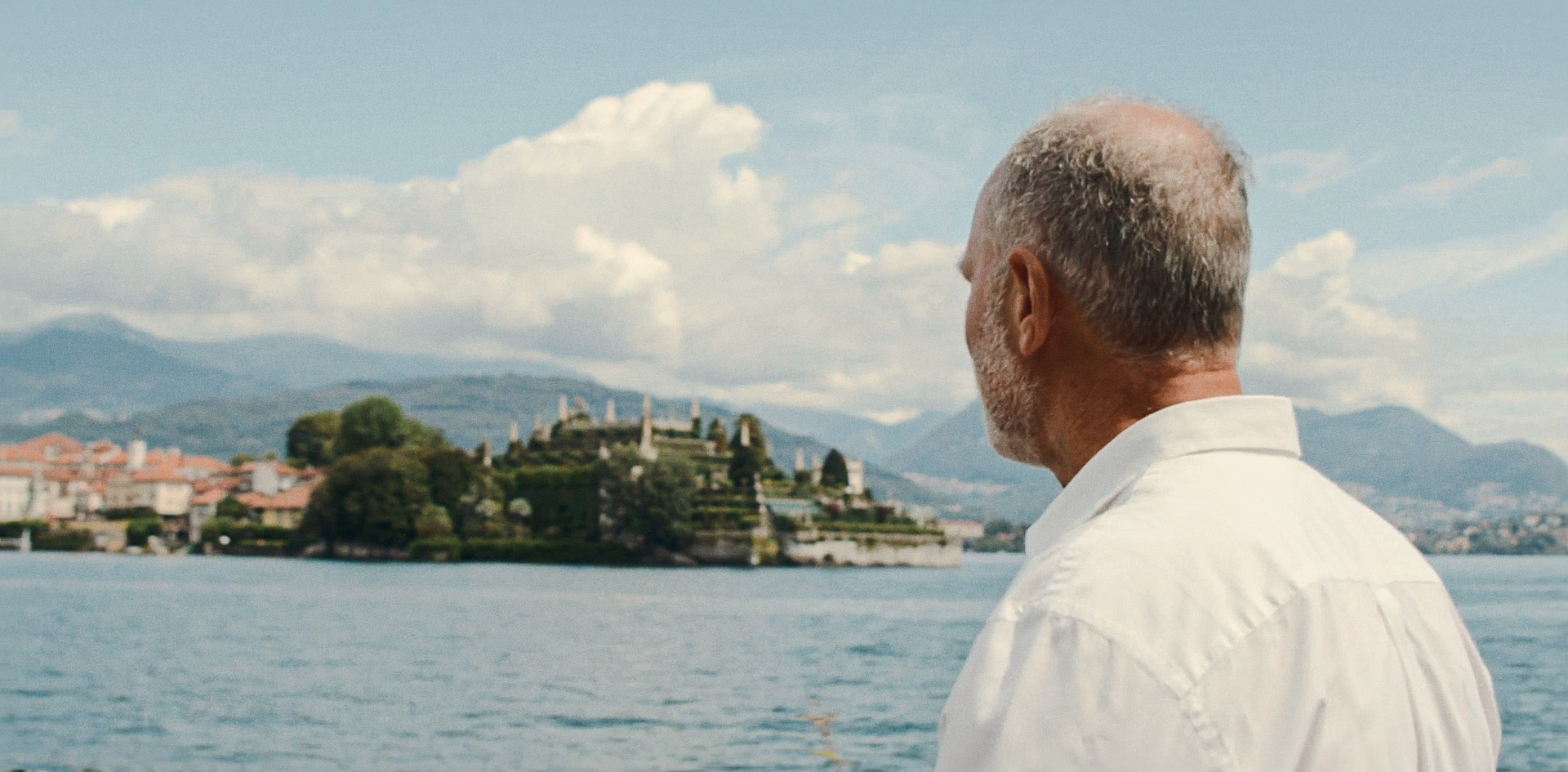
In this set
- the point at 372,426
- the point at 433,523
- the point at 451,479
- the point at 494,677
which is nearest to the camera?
the point at 494,677

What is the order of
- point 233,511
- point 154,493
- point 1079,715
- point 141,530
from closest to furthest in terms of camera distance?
point 1079,715 < point 233,511 < point 141,530 < point 154,493

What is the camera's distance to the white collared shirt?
4.27 feet

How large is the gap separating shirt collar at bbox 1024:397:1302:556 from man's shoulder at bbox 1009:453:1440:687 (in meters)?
0.03

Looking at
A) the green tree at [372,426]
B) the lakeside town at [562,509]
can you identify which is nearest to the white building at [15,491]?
the lakeside town at [562,509]

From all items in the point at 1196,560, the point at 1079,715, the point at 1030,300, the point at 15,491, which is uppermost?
the point at 15,491

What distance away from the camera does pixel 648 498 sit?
92688 millimetres

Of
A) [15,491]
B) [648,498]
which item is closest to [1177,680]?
[648,498]

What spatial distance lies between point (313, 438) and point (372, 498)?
36.0 metres

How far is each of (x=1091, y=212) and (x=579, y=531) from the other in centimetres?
9770

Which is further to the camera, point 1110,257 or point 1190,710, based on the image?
point 1110,257

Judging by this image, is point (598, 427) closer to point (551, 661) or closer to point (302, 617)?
point (302, 617)

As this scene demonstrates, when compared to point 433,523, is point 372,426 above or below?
above

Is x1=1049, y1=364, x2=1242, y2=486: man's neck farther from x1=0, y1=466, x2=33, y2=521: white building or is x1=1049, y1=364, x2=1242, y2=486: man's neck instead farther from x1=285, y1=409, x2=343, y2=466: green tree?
x1=0, y1=466, x2=33, y2=521: white building

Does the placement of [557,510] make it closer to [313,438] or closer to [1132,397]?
[313,438]
